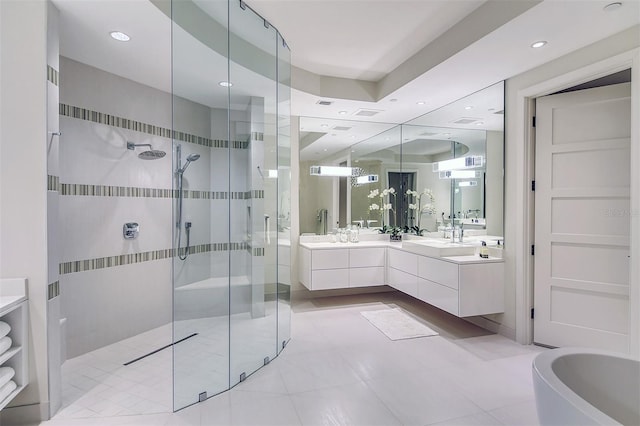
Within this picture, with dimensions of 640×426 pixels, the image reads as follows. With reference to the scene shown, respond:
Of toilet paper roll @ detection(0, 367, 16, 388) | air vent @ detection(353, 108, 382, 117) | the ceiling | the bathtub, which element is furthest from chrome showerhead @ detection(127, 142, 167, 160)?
the bathtub

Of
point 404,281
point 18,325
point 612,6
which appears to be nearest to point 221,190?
point 18,325

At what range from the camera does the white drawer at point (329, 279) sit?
4145 mm

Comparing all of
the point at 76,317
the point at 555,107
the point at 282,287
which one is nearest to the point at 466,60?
the point at 555,107

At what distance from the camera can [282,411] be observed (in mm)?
2115

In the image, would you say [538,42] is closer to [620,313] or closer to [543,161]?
Answer: [543,161]

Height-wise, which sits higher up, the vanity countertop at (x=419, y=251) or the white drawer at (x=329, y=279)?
the vanity countertop at (x=419, y=251)

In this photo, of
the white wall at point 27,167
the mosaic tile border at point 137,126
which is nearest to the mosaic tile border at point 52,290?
the white wall at point 27,167

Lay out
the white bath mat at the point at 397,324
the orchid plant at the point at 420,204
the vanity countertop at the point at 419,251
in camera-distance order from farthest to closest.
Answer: the orchid plant at the point at 420,204 < the white bath mat at the point at 397,324 < the vanity countertop at the point at 419,251

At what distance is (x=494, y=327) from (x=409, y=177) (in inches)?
88.3

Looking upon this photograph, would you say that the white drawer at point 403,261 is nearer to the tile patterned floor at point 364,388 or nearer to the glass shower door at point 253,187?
the tile patterned floor at point 364,388

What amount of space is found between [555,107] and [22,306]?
14.1 feet

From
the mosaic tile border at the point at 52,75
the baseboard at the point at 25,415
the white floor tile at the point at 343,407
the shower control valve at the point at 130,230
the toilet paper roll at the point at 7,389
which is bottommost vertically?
the white floor tile at the point at 343,407

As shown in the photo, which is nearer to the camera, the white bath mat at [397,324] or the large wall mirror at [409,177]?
the white bath mat at [397,324]

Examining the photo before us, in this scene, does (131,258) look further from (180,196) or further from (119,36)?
(119,36)
